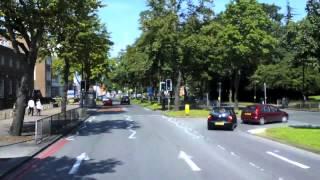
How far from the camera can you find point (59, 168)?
52.7 ft

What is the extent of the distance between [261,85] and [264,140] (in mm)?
68605

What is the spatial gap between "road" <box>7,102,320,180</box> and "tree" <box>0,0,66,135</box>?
2744 mm

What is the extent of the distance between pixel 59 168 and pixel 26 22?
1071cm

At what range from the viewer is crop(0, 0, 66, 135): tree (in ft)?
80.1

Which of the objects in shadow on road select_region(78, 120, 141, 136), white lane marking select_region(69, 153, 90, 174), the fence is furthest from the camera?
shadow on road select_region(78, 120, 141, 136)

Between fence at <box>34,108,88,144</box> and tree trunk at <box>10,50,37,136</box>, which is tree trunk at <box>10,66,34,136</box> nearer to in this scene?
tree trunk at <box>10,50,37,136</box>

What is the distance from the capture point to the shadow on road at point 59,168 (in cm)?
1440

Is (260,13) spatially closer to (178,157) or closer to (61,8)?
(61,8)

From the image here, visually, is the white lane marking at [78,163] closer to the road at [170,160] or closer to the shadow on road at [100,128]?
the road at [170,160]

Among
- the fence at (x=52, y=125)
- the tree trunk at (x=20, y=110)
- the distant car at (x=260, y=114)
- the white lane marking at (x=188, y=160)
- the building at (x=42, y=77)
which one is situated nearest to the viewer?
the white lane marking at (x=188, y=160)

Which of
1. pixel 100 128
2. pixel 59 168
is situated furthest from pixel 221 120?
Result: pixel 59 168

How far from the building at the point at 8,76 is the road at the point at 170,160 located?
4311cm

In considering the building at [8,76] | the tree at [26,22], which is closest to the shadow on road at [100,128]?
the tree at [26,22]

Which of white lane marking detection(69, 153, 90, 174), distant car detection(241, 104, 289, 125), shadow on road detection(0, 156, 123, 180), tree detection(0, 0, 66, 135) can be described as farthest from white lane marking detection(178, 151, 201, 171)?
distant car detection(241, 104, 289, 125)
